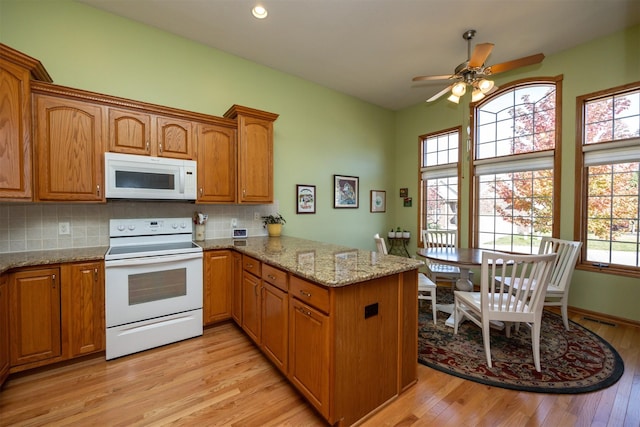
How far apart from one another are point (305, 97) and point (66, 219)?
3.14m

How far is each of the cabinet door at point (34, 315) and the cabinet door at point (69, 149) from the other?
2.08ft

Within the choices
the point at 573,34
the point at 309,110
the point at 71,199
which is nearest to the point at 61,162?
the point at 71,199

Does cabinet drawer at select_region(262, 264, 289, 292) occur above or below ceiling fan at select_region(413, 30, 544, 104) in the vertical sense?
below

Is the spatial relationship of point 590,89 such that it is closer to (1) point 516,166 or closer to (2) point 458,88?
(1) point 516,166

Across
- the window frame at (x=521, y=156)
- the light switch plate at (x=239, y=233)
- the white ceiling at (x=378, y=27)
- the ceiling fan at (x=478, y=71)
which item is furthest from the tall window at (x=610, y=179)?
the light switch plate at (x=239, y=233)

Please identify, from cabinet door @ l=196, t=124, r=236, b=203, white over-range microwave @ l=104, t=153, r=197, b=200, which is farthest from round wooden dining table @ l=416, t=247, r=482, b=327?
white over-range microwave @ l=104, t=153, r=197, b=200

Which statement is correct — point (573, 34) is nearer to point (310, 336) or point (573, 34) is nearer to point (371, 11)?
point (371, 11)

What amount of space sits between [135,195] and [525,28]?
427 centimetres

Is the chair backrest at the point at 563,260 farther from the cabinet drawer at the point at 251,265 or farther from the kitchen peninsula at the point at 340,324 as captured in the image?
the cabinet drawer at the point at 251,265

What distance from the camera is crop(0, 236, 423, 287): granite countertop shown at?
58.4 inches

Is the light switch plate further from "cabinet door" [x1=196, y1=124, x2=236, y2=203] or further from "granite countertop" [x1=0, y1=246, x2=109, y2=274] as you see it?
"granite countertop" [x1=0, y1=246, x2=109, y2=274]

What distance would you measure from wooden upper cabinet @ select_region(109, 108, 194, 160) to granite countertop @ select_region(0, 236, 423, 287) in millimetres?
959

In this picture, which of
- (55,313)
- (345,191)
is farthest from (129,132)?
(345,191)

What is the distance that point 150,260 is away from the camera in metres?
2.22
